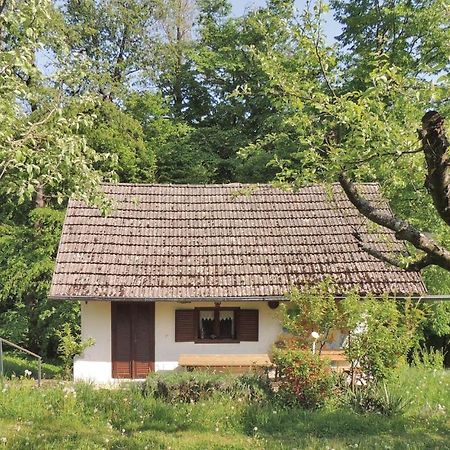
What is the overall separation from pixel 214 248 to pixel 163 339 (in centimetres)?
279

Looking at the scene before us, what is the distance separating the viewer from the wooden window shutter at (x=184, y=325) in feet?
42.6

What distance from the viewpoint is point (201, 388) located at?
10109 mm

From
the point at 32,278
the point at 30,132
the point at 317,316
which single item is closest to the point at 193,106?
the point at 32,278

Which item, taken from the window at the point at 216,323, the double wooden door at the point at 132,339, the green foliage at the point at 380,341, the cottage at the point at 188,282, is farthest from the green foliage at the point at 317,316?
the double wooden door at the point at 132,339

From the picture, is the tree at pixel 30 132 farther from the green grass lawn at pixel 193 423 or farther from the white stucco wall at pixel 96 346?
the white stucco wall at pixel 96 346

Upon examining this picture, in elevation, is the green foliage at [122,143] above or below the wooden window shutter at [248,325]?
above

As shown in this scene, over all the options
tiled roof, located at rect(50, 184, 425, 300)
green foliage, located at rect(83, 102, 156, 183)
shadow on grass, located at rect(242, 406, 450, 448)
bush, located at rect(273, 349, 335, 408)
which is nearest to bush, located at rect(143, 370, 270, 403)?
bush, located at rect(273, 349, 335, 408)

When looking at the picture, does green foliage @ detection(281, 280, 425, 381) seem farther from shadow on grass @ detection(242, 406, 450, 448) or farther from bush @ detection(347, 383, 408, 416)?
shadow on grass @ detection(242, 406, 450, 448)

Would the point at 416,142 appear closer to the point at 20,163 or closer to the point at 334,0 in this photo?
the point at 20,163

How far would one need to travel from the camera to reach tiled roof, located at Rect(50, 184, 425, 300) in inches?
501

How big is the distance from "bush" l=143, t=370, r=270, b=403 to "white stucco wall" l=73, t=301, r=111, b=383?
286 centimetres

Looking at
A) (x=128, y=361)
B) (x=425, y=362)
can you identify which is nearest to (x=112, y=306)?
(x=128, y=361)

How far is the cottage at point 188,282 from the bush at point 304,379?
239 cm

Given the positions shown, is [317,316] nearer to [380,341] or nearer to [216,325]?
[380,341]
